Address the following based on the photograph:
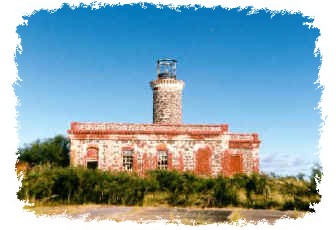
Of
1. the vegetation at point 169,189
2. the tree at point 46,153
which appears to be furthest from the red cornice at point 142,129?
the vegetation at point 169,189

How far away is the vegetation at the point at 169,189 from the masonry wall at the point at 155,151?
27.9 ft

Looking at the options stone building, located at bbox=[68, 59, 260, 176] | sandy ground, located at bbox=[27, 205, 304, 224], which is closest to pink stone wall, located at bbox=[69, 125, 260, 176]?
stone building, located at bbox=[68, 59, 260, 176]

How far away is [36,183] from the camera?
945 cm

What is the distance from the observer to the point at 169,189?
37.6 feet

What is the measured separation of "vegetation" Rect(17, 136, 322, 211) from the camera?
10242mm

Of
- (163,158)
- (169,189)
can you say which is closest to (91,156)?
(163,158)

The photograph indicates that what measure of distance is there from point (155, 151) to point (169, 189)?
29.8 ft

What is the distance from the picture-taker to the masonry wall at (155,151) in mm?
20125

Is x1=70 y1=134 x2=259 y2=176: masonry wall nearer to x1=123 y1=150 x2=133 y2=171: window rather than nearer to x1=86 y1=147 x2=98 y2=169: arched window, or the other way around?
x1=86 y1=147 x2=98 y2=169: arched window

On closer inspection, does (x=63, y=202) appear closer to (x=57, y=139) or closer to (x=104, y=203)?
(x=104, y=203)

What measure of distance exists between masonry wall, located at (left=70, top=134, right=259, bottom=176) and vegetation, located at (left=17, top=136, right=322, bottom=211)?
852cm

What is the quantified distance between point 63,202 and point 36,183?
43.4 inches

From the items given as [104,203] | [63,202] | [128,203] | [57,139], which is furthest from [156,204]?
[57,139]

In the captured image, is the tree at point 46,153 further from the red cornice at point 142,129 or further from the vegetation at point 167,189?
the vegetation at point 167,189
